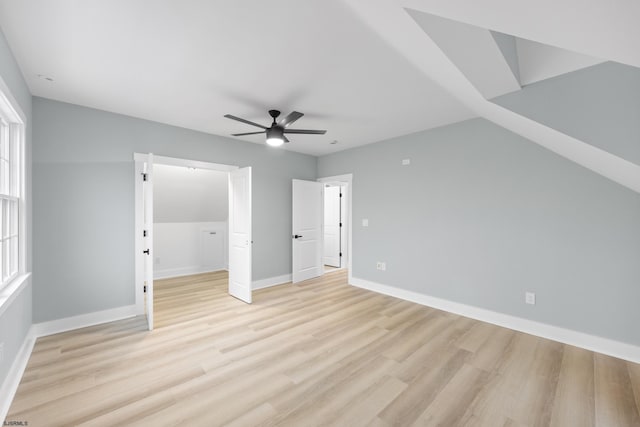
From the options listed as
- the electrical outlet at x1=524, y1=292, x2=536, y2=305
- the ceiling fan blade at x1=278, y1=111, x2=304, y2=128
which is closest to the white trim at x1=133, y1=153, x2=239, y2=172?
the ceiling fan blade at x1=278, y1=111, x2=304, y2=128

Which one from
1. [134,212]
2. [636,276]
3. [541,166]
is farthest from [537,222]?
[134,212]

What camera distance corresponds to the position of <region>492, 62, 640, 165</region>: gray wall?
1695 millimetres

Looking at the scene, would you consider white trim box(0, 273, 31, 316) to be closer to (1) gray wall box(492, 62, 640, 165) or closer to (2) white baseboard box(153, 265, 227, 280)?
(2) white baseboard box(153, 265, 227, 280)

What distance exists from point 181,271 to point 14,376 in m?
3.83

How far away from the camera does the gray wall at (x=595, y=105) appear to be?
1.70 m

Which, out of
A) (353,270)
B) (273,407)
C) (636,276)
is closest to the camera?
(273,407)

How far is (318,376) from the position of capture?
2.23m

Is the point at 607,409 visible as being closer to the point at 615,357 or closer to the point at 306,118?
the point at 615,357

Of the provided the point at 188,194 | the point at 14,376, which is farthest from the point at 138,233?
the point at 188,194

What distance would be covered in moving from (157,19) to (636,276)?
4.58m

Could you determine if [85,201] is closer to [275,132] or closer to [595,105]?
[275,132]

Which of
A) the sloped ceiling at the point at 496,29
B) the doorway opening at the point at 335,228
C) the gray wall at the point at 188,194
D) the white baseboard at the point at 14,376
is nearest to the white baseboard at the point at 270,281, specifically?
the doorway opening at the point at 335,228

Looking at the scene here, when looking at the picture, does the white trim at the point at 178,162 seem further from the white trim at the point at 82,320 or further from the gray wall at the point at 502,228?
the gray wall at the point at 502,228

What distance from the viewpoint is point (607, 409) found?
6.22 feet
